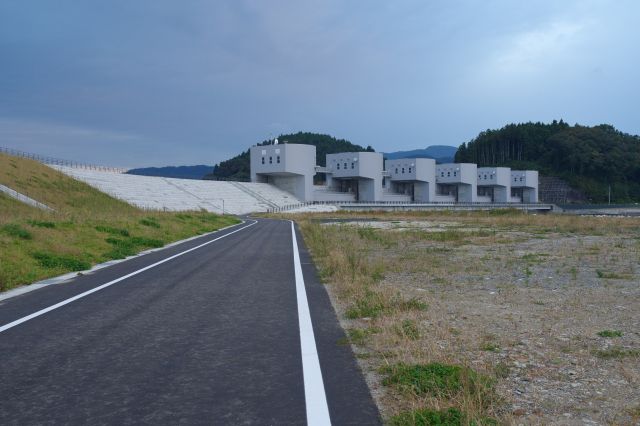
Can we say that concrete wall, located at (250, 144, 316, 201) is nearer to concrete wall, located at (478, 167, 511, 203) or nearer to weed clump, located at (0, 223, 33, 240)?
concrete wall, located at (478, 167, 511, 203)

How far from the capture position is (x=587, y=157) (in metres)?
152

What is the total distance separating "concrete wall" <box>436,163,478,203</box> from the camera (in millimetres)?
130875

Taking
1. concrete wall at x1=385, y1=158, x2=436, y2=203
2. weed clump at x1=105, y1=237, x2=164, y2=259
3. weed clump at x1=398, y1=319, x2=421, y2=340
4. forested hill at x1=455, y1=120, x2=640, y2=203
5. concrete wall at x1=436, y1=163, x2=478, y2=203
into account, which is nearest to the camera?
weed clump at x1=398, y1=319, x2=421, y2=340

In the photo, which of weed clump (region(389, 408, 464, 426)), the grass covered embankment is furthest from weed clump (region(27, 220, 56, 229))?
weed clump (region(389, 408, 464, 426))

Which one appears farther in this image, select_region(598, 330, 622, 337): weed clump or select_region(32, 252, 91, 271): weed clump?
Answer: select_region(32, 252, 91, 271): weed clump

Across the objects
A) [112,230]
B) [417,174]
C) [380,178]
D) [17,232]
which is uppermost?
[417,174]

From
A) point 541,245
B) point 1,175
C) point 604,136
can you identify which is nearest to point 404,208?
point 1,175

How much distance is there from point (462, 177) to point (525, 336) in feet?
423

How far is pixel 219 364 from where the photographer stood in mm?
5723

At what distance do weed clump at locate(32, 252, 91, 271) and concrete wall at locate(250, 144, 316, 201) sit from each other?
83.7m

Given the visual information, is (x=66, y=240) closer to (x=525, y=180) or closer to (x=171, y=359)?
(x=171, y=359)

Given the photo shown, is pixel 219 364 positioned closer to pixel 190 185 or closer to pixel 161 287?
pixel 161 287

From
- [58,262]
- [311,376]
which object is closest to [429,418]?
[311,376]

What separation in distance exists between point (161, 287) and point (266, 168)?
298ft
